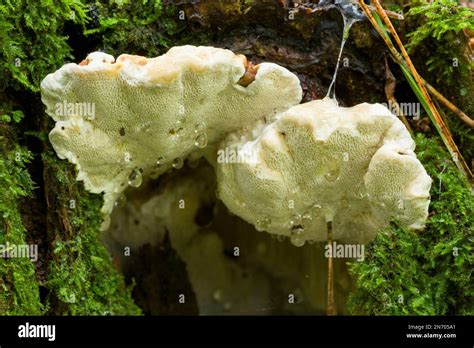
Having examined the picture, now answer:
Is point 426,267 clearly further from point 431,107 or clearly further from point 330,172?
point 431,107

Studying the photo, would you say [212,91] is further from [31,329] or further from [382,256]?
[31,329]

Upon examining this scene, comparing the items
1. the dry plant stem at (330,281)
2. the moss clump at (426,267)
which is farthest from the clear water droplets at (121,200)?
the moss clump at (426,267)

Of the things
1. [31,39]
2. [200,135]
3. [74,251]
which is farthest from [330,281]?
[31,39]

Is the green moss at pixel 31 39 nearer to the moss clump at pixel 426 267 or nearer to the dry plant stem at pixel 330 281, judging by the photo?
the dry plant stem at pixel 330 281

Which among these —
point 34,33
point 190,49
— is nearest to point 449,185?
point 190,49

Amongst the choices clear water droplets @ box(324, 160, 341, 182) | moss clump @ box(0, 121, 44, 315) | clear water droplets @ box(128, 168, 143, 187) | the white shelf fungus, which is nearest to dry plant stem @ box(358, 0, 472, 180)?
the white shelf fungus

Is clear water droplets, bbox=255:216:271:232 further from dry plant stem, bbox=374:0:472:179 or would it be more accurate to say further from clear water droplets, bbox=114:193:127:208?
dry plant stem, bbox=374:0:472:179

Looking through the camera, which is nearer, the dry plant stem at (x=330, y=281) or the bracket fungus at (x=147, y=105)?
the bracket fungus at (x=147, y=105)

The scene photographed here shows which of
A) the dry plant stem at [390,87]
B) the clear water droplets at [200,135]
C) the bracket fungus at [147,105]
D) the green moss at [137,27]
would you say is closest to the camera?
the bracket fungus at [147,105]
